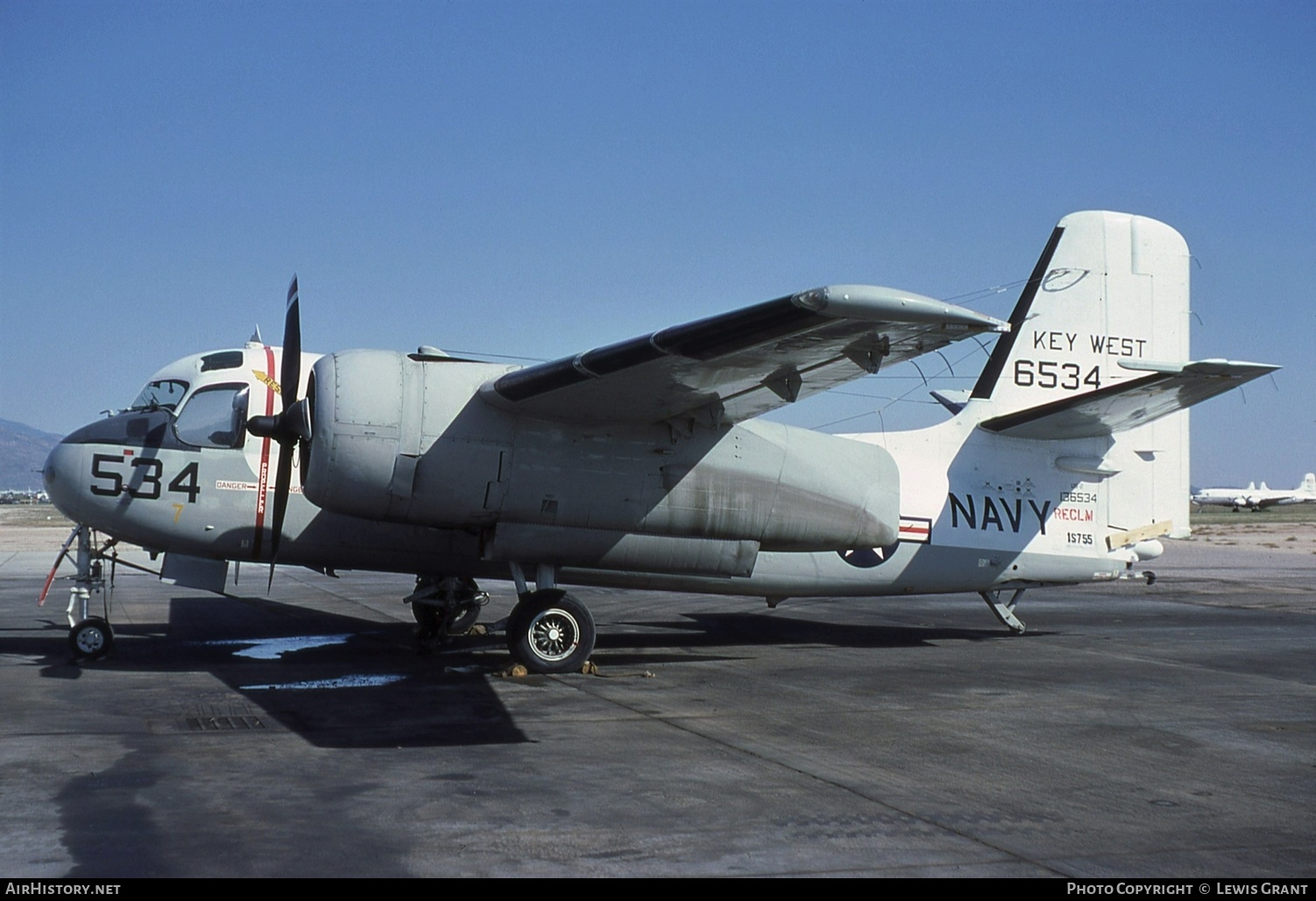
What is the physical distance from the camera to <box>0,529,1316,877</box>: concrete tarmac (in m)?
6.05

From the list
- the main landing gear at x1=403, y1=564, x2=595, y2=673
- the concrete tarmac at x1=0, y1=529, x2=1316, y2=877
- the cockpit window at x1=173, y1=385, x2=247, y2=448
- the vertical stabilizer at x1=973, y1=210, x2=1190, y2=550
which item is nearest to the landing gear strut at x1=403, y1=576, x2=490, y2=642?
the concrete tarmac at x1=0, y1=529, x2=1316, y2=877

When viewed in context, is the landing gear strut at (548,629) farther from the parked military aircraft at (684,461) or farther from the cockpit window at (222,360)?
the cockpit window at (222,360)

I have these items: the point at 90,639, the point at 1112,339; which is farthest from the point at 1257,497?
the point at 90,639

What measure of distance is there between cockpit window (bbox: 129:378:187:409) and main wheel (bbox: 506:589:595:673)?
4.88 meters

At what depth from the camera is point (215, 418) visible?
13.3 meters

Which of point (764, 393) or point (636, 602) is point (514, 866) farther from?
point (636, 602)

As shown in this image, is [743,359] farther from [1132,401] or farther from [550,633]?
[1132,401]

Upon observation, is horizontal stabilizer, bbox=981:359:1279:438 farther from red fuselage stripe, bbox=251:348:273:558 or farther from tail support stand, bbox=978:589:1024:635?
red fuselage stripe, bbox=251:348:273:558

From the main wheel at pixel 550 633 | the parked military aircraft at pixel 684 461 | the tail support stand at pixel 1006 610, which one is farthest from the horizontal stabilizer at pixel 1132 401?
the main wheel at pixel 550 633

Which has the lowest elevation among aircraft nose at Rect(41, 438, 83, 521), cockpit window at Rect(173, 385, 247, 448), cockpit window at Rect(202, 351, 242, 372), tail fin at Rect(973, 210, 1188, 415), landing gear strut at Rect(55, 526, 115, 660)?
landing gear strut at Rect(55, 526, 115, 660)

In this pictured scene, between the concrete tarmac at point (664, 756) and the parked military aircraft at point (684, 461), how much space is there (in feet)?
3.87

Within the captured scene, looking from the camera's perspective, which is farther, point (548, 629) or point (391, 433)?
point (548, 629)

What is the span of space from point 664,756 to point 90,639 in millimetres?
7936
